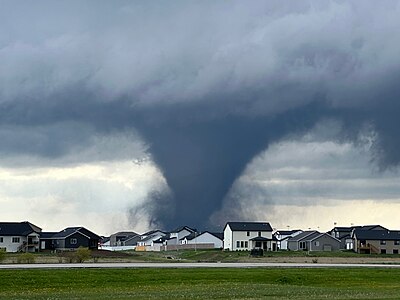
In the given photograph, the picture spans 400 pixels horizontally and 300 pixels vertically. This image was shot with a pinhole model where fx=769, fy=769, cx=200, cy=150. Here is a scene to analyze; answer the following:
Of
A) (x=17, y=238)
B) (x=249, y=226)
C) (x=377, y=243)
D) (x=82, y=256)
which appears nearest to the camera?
(x=82, y=256)

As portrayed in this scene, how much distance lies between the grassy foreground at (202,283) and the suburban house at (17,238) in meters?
94.0

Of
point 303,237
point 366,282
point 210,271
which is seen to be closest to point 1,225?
point 303,237

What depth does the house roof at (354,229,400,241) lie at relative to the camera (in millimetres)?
165625

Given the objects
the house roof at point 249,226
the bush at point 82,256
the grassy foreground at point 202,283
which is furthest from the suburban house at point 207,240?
the grassy foreground at point 202,283

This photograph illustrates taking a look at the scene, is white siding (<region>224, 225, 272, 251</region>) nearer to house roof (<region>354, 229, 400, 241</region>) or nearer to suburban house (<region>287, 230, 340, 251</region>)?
suburban house (<region>287, 230, 340, 251</region>)

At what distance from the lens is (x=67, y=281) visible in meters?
55.1

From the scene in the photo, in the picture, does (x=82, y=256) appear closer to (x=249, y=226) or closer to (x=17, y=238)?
(x=17, y=238)

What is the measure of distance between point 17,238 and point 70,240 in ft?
36.0

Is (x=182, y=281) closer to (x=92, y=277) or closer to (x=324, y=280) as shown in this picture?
(x=92, y=277)

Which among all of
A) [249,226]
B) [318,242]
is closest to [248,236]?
[249,226]

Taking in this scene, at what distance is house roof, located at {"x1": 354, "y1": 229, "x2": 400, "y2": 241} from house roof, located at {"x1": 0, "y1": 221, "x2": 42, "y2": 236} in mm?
69965

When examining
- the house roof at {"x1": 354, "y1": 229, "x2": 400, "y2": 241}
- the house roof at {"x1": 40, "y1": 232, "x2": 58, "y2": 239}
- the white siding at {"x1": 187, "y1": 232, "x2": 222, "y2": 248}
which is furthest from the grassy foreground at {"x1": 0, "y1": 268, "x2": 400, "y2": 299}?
the white siding at {"x1": 187, "y1": 232, "x2": 222, "y2": 248}

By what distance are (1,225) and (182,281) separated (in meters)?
109

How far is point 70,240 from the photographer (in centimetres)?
16062
